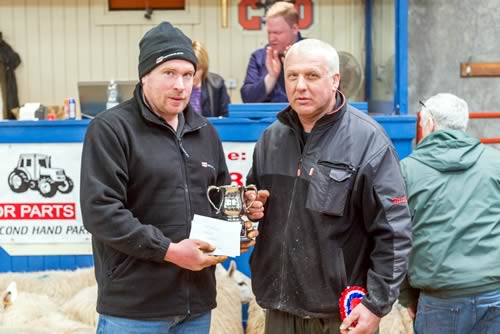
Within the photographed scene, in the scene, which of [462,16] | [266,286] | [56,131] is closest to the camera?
[266,286]

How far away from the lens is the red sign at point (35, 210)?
4.99 metres

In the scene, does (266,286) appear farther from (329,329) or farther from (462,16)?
(462,16)

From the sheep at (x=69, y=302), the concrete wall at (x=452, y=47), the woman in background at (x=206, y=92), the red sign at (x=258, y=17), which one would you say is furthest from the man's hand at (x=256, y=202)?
the red sign at (x=258, y=17)

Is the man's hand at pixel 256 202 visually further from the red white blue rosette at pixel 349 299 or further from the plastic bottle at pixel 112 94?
the plastic bottle at pixel 112 94

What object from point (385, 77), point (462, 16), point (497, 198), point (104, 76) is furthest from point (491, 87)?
point (497, 198)

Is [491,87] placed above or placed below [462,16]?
below

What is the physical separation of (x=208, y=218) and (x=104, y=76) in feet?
18.8

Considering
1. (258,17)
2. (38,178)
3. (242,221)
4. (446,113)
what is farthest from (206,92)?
(242,221)

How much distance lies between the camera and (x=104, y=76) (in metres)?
8.12

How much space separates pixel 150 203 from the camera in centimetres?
270

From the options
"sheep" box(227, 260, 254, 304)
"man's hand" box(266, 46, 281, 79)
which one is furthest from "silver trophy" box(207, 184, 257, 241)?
"man's hand" box(266, 46, 281, 79)

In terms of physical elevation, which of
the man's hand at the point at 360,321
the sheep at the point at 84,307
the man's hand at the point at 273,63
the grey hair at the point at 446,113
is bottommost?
the sheep at the point at 84,307

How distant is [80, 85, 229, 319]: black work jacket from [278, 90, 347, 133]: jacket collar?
0.39 m

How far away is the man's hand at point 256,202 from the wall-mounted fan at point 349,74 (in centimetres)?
407
